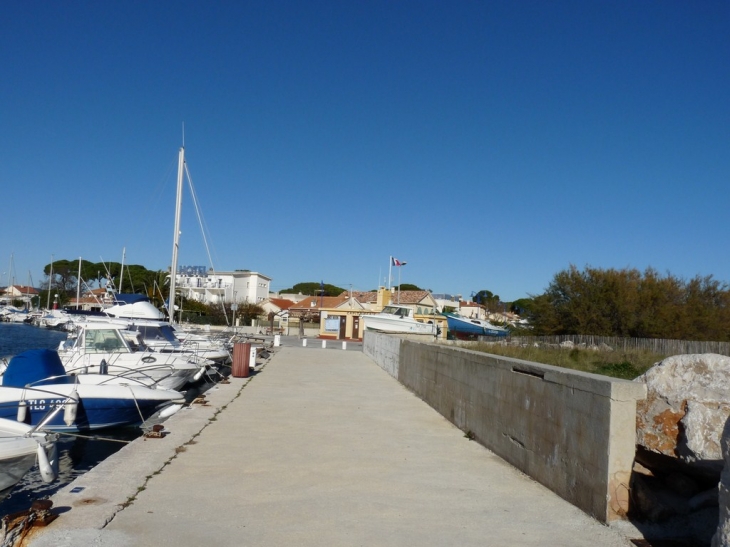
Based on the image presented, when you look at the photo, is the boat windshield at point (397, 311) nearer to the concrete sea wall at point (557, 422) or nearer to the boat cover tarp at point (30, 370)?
the boat cover tarp at point (30, 370)

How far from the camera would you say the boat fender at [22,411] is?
1234cm

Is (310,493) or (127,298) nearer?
(310,493)

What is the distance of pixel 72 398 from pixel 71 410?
1.68 feet

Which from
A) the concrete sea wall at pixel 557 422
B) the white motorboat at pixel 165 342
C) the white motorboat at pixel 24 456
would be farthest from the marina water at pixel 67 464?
the white motorboat at pixel 165 342

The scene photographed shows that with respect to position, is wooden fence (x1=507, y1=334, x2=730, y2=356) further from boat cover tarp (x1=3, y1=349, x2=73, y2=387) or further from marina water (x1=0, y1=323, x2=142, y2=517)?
boat cover tarp (x1=3, y1=349, x2=73, y2=387)

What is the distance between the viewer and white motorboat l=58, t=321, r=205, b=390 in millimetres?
18625

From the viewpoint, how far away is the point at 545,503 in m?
6.99

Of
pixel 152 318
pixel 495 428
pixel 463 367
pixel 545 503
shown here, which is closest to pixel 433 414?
pixel 463 367

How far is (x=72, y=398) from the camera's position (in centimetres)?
1293

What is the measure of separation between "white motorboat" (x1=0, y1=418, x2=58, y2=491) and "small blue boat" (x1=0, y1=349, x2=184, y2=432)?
4.59 meters

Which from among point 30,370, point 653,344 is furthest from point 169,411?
point 653,344

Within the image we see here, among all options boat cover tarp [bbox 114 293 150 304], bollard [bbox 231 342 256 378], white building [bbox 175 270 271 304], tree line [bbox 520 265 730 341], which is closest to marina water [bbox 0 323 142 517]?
bollard [bbox 231 342 256 378]

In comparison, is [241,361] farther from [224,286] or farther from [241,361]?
[224,286]

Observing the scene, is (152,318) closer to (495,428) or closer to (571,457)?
(495,428)
